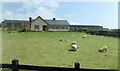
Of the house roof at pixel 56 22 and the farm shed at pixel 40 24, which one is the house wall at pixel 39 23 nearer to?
the farm shed at pixel 40 24

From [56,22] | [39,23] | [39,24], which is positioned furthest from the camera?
[56,22]

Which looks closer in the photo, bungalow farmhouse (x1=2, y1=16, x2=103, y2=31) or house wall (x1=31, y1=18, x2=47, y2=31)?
house wall (x1=31, y1=18, x2=47, y2=31)

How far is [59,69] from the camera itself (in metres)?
6.66

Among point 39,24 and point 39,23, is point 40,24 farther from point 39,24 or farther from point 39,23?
point 39,23

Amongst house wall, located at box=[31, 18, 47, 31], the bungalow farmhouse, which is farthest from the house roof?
house wall, located at box=[31, 18, 47, 31]

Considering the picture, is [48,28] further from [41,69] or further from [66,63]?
[41,69]

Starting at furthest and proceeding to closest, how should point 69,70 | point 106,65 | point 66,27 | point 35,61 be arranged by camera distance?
point 66,27
point 35,61
point 106,65
point 69,70

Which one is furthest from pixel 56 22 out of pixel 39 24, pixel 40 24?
Answer: pixel 39 24

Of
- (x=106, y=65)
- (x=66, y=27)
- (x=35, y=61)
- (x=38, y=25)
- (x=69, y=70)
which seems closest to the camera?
(x=69, y=70)

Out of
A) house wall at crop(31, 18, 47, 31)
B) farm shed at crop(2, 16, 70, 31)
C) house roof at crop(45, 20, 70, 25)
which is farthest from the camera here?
house roof at crop(45, 20, 70, 25)

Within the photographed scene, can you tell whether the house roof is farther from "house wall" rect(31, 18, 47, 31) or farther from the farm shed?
"house wall" rect(31, 18, 47, 31)

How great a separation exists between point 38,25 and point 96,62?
65.6 m

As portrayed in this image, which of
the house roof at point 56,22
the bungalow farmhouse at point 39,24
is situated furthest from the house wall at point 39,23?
the house roof at point 56,22

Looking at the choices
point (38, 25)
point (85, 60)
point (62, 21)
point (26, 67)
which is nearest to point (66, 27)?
point (62, 21)
